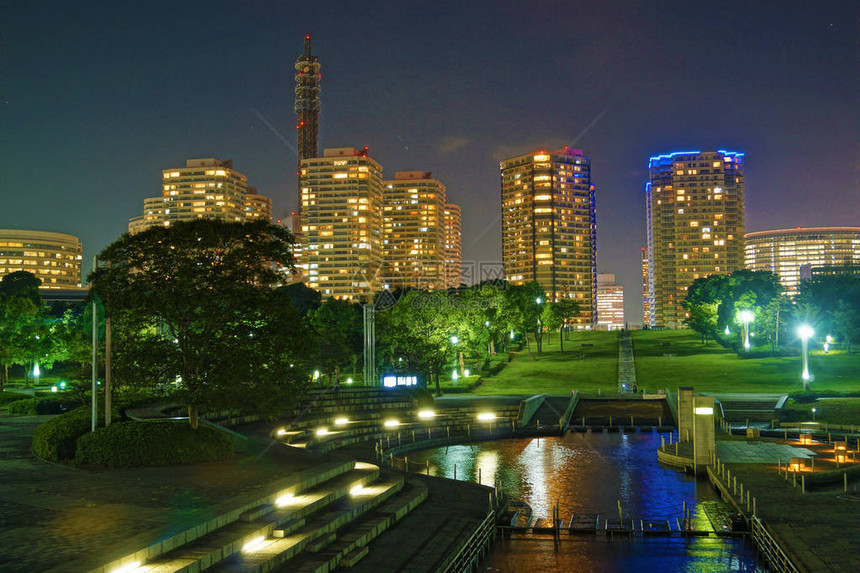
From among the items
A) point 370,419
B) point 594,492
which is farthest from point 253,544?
point 370,419

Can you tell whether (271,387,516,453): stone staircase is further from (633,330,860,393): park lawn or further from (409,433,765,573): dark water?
(633,330,860,393): park lawn

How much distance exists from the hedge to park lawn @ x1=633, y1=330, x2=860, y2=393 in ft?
178

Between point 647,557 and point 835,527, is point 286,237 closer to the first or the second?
point 647,557

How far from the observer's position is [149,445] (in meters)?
26.9

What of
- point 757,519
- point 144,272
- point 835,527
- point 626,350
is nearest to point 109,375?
point 144,272

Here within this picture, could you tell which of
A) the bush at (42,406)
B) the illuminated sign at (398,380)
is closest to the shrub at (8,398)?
the bush at (42,406)

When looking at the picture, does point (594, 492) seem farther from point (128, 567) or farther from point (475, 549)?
point (128, 567)

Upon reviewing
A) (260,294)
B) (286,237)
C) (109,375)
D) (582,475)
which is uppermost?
(286,237)

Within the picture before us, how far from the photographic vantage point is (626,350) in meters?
105

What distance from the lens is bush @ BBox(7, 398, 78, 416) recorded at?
144ft

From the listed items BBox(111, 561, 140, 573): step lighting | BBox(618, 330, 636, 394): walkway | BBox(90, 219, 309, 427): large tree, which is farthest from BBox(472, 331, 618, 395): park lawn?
BBox(111, 561, 140, 573): step lighting

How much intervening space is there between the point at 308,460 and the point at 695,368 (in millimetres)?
60962

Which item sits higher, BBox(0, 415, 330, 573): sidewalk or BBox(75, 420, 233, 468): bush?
BBox(75, 420, 233, 468): bush

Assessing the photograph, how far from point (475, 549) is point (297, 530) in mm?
5409
